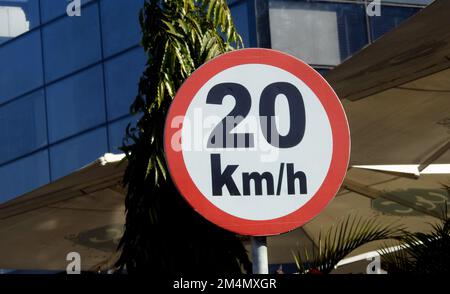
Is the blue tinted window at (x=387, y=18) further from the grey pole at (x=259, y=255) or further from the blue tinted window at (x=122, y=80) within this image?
the grey pole at (x=259, y=255)

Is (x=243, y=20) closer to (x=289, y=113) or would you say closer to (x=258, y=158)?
(x=289, y=113)

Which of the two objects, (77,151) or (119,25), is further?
(77,151)

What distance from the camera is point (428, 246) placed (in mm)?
5098

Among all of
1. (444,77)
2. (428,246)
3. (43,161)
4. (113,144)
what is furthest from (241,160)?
(43,161)

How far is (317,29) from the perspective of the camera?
20766 millimetres

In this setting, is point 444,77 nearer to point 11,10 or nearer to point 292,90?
point 292,90

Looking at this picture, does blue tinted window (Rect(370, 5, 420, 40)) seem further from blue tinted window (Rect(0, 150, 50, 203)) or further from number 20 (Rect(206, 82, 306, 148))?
number 20 (Rect(206, 82, 306, 148))

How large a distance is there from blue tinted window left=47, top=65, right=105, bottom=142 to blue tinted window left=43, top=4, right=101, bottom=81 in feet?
0.89

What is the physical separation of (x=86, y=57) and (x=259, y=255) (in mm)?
21071

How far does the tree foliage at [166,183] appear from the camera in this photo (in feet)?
21.2

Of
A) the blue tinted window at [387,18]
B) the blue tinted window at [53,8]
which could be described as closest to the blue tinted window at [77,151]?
the blue tinted window at [53,8]

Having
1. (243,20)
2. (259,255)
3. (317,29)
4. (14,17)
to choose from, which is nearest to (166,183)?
(259,255)

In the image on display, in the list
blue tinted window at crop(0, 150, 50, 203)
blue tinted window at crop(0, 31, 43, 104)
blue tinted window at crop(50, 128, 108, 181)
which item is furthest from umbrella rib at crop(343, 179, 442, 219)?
blue tinted window at crop(0, 31, 43, 104)

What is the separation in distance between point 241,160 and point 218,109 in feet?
0.74
